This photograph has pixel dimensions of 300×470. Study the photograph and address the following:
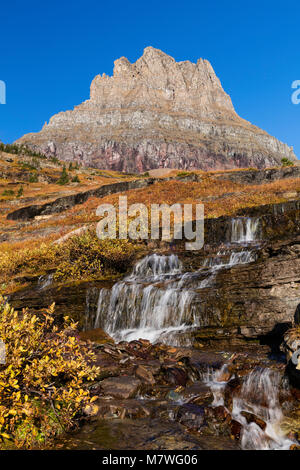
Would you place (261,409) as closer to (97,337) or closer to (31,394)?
(31,394)

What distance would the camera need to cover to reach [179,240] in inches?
905

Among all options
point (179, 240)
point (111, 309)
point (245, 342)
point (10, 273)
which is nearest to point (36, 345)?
point (245, 342)

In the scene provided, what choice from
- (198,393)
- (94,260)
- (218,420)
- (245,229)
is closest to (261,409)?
(218,420)

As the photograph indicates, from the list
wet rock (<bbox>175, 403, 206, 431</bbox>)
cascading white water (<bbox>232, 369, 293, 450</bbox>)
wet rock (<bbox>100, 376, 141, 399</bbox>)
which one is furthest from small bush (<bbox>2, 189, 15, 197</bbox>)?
cascading white water (<bbox>232, 369, 293, 450</bbox>)

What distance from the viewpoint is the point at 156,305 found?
1412 cm

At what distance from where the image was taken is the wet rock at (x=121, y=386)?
26.5 ft

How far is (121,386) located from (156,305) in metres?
5.90

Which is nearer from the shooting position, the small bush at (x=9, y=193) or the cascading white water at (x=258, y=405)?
the cascading white water at (x=258, y=405)

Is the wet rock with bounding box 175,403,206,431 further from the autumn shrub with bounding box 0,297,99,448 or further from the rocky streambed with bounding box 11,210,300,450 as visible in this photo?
the autumn shrub with bounding box 0,297,99,448

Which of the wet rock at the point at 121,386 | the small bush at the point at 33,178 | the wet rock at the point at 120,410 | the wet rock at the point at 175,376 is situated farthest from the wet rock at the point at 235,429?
the small bush at the point at 33,178

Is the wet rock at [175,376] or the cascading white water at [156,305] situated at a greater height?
the cascading white water at [156,305]

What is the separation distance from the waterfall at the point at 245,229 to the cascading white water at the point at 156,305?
5431 mm

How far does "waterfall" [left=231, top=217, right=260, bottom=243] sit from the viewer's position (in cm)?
2208

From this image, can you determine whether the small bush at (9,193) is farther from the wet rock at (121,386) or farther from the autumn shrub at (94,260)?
the wet rock at (121,386)
